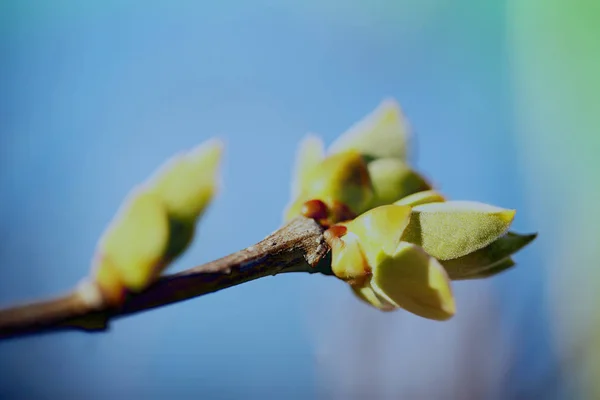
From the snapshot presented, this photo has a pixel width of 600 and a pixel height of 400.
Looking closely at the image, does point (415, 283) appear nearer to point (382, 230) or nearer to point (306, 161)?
point (382, 230)

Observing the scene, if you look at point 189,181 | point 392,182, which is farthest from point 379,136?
point 189,181

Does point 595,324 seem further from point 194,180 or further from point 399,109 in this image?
point 194,180

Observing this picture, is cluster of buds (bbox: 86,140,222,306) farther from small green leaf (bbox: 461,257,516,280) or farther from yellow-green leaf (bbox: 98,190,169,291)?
small green leaf (bbox: 461,257,516,280)

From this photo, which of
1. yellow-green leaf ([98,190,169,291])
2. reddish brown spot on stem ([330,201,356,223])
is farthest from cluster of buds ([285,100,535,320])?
yellow-green leaf ([98,190,169,291])

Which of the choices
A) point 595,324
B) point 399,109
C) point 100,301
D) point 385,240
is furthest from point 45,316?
point 595,324

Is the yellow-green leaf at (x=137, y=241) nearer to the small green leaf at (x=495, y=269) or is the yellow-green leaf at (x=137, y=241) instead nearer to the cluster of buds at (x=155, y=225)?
the cluster of buds at (x=155, y=225)

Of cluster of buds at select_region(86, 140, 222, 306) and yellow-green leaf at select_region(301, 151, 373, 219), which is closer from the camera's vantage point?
cluster of buds at select_region(86, 140, 222, 306)
